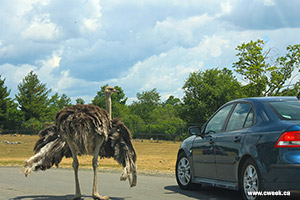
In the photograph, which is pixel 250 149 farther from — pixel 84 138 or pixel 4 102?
pixel 4 102

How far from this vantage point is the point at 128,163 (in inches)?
346

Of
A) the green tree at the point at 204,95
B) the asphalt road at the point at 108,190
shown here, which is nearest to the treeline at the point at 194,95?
the green tree at the point at 204,95

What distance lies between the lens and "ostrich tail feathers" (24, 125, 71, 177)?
29.9ft

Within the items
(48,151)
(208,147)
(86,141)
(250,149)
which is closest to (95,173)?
(86,141)

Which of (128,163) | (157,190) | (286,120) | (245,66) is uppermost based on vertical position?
(245,66)

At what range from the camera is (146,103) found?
129750 millimetres

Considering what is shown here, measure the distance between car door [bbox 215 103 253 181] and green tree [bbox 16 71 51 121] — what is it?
246 feet

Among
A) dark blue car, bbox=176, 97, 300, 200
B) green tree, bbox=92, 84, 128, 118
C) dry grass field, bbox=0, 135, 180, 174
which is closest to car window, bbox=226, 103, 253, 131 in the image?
dark blue car, bbox=176, 97, 300, 200

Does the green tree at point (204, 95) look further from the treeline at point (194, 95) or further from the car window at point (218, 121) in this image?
the car window at point (218, 121)

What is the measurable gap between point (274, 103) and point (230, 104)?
1253 mm

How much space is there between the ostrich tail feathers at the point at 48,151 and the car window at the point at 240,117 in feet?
11.3

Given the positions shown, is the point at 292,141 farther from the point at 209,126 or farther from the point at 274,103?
the point at 209,126

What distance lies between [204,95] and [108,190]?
5927 cm

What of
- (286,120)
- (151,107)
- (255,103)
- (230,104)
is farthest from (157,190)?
(151,107)
